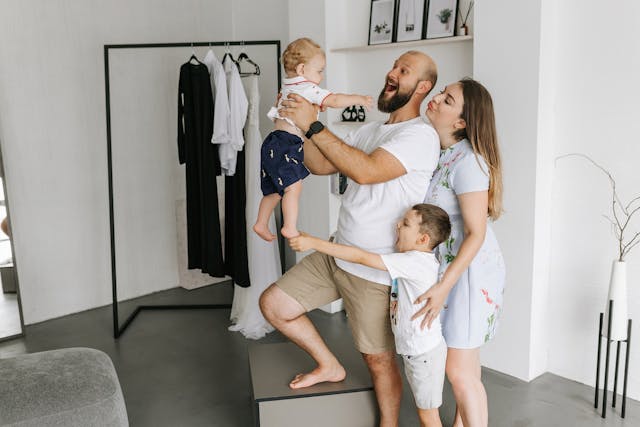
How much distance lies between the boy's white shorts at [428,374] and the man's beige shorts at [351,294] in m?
0.16

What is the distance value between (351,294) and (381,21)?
207 centimetres

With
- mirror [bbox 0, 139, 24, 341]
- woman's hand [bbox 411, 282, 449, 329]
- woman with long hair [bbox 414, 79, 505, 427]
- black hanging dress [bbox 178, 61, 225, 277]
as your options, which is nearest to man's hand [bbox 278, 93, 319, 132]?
woman with long hair [bbox 414, 79, 505, 427]

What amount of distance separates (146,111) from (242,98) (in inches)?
47.1

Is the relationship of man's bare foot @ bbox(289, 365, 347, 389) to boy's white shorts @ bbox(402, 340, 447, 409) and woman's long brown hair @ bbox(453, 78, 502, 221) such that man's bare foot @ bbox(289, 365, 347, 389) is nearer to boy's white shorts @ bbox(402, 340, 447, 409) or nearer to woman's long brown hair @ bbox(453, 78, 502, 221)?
boy's white shorts @ bbox(402, 340, 447, 409)

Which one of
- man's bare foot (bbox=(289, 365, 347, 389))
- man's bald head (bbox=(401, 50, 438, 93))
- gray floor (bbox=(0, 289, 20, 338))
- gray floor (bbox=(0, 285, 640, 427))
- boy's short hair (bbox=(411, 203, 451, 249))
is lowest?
gray floor (bbox=(0, 285, 640, 427))

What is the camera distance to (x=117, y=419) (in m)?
2.19

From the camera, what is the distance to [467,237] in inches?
88.7

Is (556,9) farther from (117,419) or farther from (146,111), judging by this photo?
(146,111)

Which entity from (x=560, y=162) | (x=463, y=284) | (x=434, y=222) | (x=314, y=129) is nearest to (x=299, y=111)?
(x=314, y=129)

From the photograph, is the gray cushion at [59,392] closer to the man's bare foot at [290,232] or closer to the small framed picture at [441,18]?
the man's bare foot at [290,232]

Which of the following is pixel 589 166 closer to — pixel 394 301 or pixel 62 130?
→ pixel 394 301

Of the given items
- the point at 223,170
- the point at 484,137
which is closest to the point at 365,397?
the point at 484,137

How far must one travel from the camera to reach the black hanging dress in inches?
152

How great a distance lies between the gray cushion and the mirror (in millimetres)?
1810
